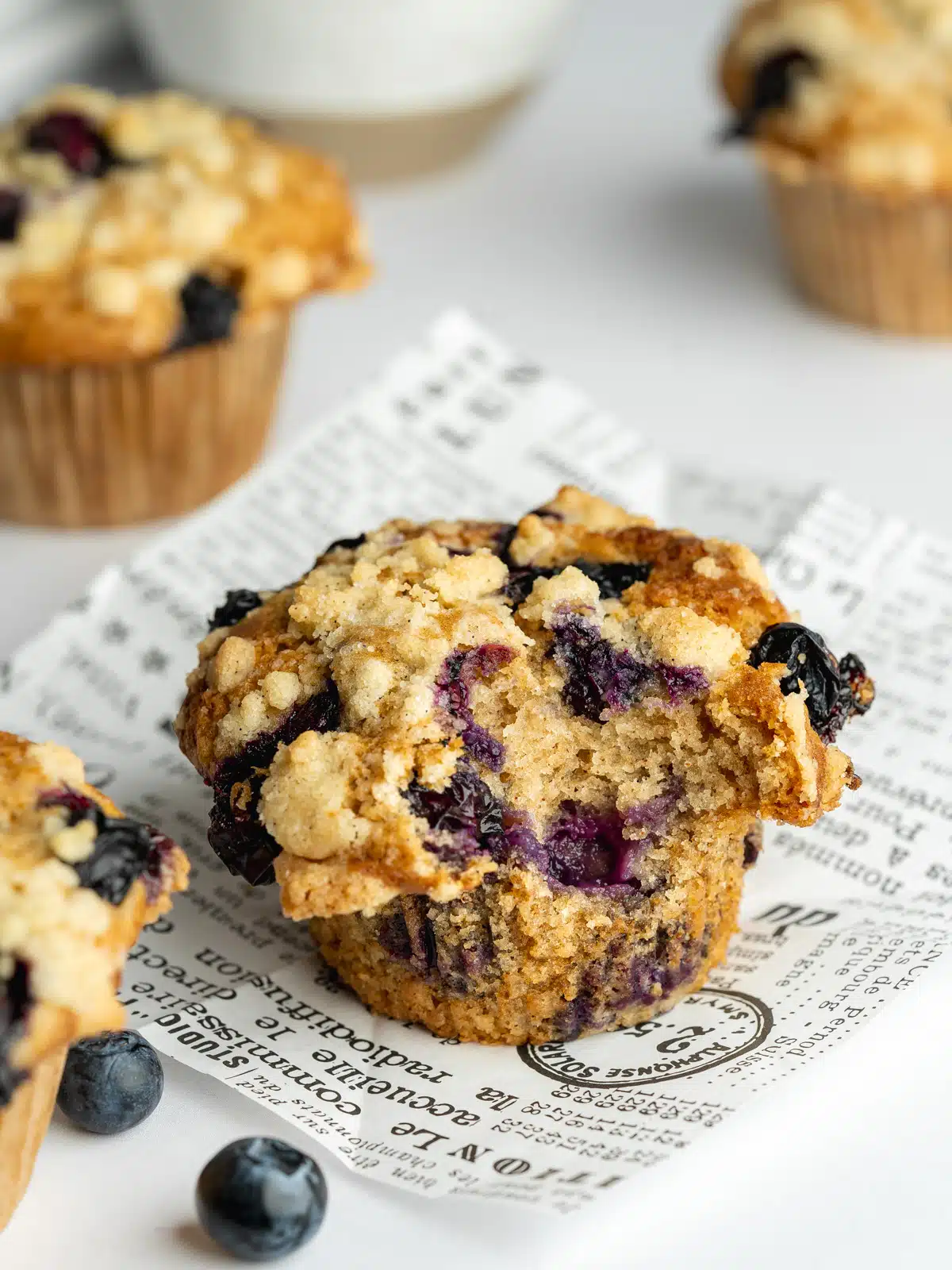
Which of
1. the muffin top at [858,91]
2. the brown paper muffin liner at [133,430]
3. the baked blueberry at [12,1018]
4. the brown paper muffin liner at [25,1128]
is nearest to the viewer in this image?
the baked blueberry at [12,1018]

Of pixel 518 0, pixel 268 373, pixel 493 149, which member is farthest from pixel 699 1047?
pixel 493 149

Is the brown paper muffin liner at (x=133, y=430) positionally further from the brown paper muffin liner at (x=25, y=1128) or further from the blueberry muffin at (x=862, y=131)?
the brown paper muffin liner at (x=25, y=1128)

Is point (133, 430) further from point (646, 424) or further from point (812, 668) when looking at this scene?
point (812, 668)

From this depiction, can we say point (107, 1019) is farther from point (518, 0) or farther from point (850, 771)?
point (518, 0)

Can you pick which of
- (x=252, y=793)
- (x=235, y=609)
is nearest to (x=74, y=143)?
(x=235, y=609)

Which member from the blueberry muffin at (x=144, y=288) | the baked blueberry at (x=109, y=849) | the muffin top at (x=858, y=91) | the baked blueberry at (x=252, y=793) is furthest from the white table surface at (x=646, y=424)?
the muffin top at (x=858, y=91)

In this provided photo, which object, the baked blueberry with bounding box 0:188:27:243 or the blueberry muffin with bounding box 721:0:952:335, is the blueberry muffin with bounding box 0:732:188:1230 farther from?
the blueberry muffin with bounding box 721:0:952:335
